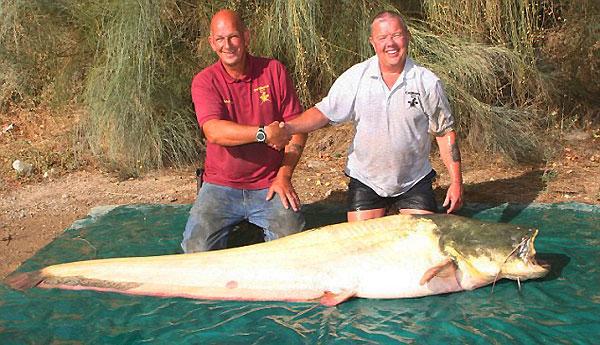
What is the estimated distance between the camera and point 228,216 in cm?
432

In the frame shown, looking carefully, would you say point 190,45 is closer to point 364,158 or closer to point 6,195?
point 6,195

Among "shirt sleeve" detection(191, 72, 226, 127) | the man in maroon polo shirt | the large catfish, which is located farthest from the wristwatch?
the large catfish

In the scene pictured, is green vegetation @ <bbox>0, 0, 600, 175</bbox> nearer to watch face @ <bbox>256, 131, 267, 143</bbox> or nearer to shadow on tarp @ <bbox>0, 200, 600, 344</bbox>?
watch face @ <bbox>256, 131, 267, 143</bbox>

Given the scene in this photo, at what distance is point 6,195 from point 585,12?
20.7 feet

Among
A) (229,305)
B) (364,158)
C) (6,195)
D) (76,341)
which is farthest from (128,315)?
(6,195)

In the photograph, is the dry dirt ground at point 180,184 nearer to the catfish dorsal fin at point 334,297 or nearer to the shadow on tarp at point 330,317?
the shadow on tarp at point 330,317

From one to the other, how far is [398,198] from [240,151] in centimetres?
108

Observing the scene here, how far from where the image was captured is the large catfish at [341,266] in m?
3.43

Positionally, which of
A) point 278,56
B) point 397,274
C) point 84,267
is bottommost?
point 397,274

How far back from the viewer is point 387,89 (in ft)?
13.5

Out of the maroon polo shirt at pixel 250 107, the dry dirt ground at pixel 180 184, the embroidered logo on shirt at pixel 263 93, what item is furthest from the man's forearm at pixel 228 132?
the dry dirt ground at pixel 180 184

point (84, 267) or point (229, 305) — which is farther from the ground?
point (84, 267)

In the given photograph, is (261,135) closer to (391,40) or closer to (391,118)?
(391,118)

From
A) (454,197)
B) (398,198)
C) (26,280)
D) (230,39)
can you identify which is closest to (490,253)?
(454,197)
